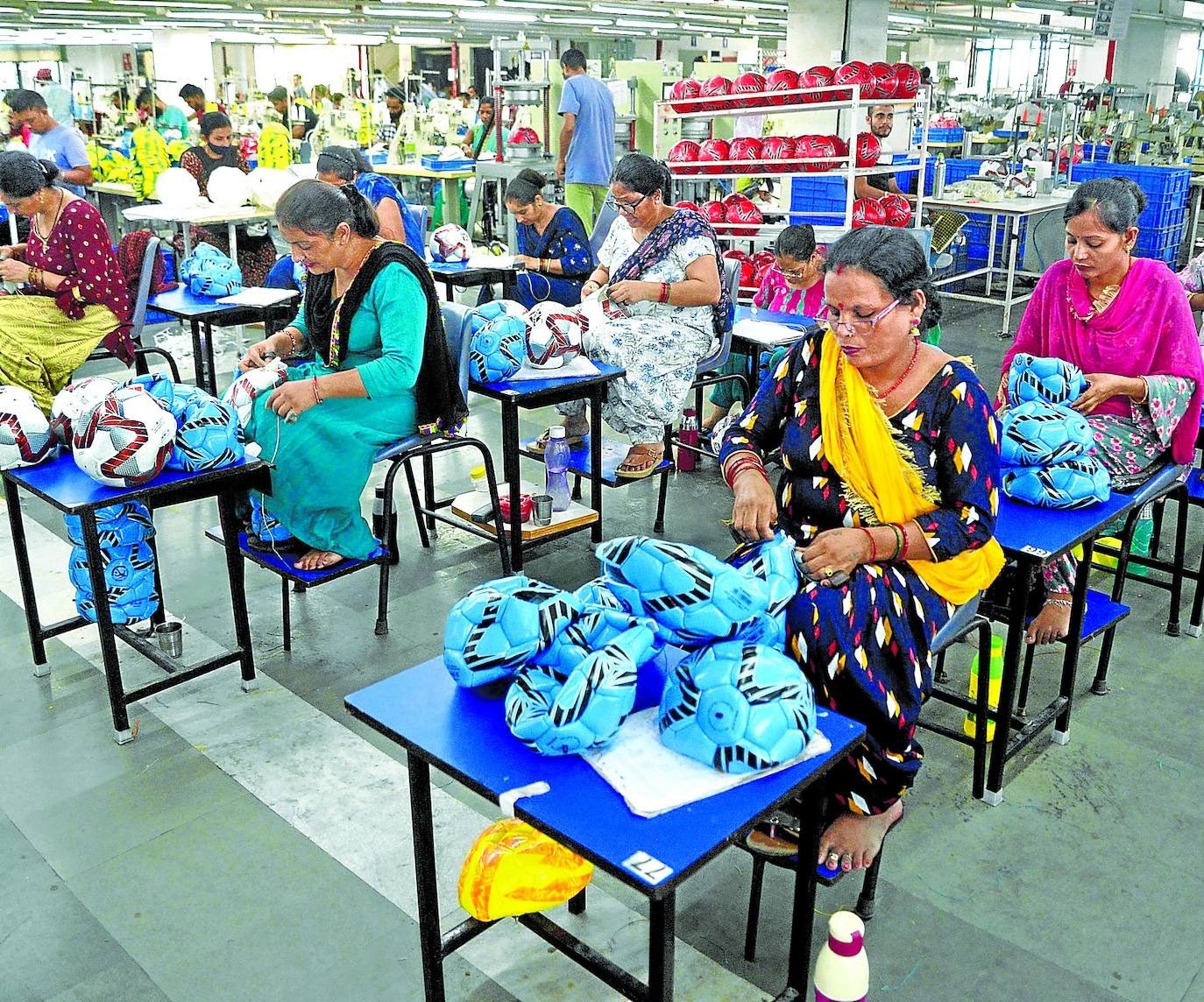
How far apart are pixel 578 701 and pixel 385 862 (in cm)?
124

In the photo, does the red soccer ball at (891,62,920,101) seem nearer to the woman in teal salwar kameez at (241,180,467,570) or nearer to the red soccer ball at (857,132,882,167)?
the red soccer ball at (857,132,882,167)

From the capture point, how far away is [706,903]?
245cm

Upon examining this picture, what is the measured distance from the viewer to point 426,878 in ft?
6.47

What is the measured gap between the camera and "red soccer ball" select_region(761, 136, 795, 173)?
742 centimetres

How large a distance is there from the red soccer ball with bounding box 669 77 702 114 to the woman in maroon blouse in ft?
14.8

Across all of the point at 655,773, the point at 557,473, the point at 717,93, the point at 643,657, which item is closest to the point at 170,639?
the point at 557,473

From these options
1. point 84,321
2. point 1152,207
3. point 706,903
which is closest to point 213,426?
point 706,903

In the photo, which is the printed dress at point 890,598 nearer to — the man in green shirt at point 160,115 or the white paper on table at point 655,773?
the white paper on table at point 655,773

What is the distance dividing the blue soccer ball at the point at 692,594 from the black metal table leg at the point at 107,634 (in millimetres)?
1789

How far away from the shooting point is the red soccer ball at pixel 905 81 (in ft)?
23.0

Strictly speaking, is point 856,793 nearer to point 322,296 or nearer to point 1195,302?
point 322,296

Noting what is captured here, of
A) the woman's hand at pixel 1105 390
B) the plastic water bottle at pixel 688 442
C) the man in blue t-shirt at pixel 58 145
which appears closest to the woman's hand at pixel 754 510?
the woman's hand at pixel 1105 390

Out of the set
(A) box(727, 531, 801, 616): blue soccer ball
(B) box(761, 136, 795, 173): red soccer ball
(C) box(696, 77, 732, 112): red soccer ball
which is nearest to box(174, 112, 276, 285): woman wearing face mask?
(C) box(696, 77, 732, 112): red soccer ball

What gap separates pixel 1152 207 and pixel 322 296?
789 centimetres
